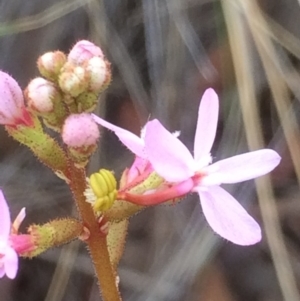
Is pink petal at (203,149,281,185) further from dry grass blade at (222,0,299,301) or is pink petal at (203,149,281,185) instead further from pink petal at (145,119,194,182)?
dry grass blade at (222,0,299,301)

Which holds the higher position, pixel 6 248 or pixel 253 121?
pixel 253 121

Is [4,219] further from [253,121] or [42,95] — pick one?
[253,121]

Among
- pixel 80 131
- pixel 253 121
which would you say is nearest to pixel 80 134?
pixel 80 131

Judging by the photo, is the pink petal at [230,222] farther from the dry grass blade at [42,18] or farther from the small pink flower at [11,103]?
the dry grass blade at [42,18]

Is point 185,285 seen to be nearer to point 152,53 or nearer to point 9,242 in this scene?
point 152,53

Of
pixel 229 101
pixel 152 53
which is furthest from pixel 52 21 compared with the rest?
pixel 229 101

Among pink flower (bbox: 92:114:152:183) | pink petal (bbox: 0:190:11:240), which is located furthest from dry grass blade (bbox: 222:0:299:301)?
pink petal (bbox: 0:190:11:240)
